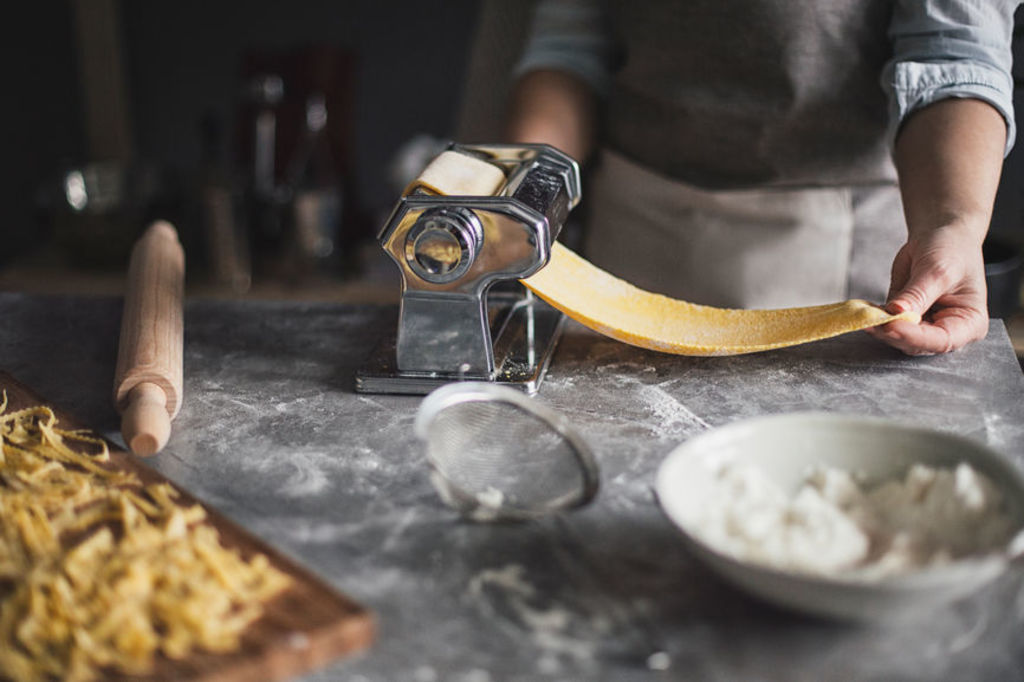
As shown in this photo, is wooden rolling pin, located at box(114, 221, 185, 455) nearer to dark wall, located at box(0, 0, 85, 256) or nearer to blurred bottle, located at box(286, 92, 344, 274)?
blurred bottle, located at box(286, 92, 344, 274)

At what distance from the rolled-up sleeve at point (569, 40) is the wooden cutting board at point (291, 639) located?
3.42 feet

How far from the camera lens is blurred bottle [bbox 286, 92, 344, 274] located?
95.9 inches

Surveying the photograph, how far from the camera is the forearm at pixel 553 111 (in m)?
1.46

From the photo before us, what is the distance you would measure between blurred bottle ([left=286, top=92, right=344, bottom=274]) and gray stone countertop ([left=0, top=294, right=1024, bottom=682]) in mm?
1187

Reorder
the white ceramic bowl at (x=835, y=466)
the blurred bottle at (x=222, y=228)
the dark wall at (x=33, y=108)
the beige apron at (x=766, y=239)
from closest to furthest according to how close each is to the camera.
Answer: the white ceramic bowl at (x=835, y=466)
the beige apron at (x=766, y=239)
the blurred bottle at (x=222, y=228)
the dark wall at (x=33, y=108)

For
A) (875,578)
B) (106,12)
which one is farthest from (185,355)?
(106,12)

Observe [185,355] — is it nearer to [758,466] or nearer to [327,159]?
[758,466]

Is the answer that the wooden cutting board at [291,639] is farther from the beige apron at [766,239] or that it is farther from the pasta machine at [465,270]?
the beige apron at [766,239]

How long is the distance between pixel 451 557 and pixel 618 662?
153mm

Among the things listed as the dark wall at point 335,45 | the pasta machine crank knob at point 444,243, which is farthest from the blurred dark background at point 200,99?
the pasta machine crank knob at point 444,243

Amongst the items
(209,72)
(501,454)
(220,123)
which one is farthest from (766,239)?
(209,72)

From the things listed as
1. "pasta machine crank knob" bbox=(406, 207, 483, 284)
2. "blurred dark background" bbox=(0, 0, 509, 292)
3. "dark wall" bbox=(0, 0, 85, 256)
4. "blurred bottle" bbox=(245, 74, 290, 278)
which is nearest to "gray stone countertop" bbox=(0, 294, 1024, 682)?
"pasta machine crank knob" bbox=(406, 207, 483, 284)

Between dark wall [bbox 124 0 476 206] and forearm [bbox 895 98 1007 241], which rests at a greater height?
forearm [bbox 895 98 1007 241]

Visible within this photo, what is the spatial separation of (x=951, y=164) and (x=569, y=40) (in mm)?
615
